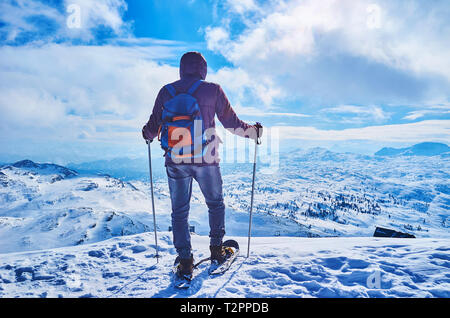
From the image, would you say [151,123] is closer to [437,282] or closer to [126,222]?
[437,282]

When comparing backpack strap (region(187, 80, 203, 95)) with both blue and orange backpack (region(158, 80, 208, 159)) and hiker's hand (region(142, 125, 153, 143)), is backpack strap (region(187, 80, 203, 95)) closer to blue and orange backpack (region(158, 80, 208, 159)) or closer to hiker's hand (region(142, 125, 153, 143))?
blue and orange backpack (region(158, 80, 208, 159))

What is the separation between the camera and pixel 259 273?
15.3 ft

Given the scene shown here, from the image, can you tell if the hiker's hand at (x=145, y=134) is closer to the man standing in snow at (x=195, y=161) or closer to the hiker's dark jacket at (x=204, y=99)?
the hiker's dark jacket at (x=204, y=99)

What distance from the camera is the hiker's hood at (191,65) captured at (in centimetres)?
450

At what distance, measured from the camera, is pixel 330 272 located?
180 inches

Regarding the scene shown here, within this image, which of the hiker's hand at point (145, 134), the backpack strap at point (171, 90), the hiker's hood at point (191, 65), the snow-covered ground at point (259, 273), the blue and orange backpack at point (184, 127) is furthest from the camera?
the hiker's hand at point (145, 134)

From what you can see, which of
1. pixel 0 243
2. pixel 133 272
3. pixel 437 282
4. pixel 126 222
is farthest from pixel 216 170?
pixel 0 243

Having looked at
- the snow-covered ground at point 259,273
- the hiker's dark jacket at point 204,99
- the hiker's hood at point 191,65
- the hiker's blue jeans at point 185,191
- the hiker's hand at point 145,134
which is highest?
the hiker's hood at point 191,65

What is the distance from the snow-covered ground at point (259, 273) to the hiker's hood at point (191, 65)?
411 centimetres

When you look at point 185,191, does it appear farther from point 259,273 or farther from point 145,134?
point 259,273

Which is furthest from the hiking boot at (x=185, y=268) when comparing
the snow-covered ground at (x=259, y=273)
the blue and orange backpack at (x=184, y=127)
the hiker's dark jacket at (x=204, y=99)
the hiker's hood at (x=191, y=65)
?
the hiker's hood at (x=191, y=65)

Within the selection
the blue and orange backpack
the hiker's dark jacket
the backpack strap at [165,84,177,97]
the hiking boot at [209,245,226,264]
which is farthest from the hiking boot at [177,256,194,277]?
the backpack strap at [165,84,177,97]

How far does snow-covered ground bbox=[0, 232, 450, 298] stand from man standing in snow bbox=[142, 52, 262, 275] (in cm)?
92

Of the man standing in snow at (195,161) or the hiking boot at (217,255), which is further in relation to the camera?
the hiking boot at (217,255)
